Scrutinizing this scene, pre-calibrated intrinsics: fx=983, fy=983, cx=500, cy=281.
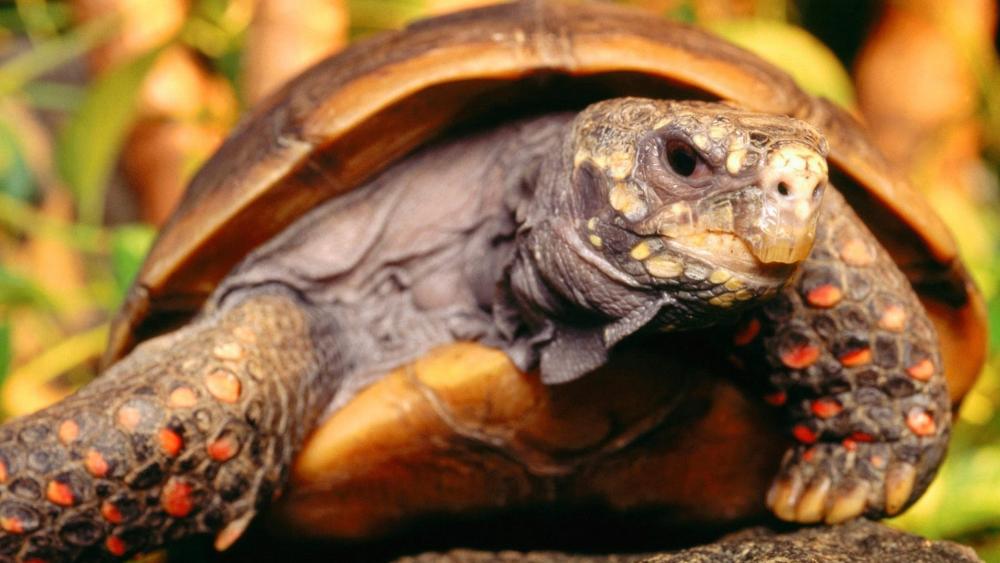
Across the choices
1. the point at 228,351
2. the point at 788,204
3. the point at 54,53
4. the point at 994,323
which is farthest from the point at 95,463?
the point at 54,53

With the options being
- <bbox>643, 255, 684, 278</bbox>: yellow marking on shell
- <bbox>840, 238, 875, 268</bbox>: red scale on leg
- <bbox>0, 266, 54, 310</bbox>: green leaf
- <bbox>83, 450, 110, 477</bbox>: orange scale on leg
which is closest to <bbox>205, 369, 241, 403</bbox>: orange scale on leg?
<bbox>83, 450, 110, 477</bbox>: orange scale on leg

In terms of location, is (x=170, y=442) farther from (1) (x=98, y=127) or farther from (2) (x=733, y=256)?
(1) (x=98, y=127)

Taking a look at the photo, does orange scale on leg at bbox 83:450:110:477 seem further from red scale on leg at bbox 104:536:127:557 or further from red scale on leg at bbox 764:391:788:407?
red scale on leg at bbox 764:391:788:407

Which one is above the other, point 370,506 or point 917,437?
point 917,437

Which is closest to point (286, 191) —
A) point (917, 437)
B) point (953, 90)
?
point (917, 437)

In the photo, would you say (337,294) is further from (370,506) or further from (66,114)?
(66,114)

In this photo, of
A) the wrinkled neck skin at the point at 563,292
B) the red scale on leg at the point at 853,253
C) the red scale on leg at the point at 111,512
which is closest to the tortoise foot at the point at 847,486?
the red scale on leg at the point at 853,253
